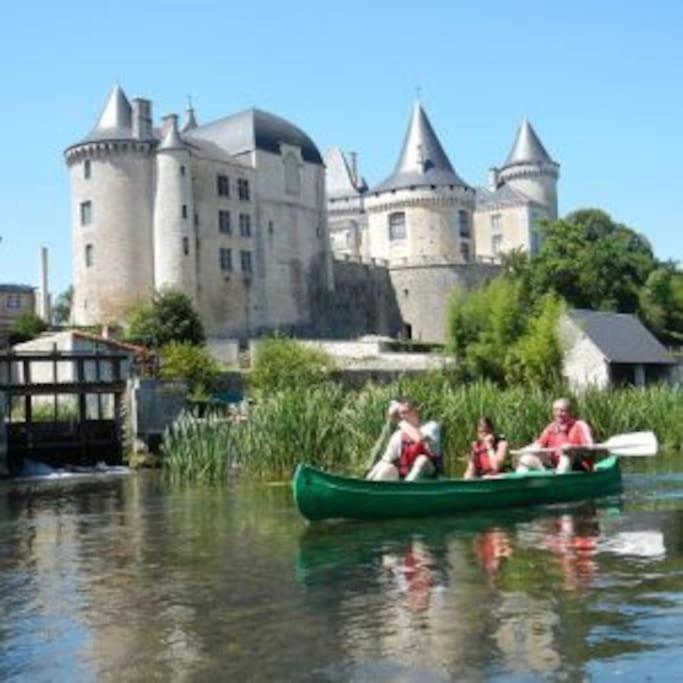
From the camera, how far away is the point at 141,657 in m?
9.03

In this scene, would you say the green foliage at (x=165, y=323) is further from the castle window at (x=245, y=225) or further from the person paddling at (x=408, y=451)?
the person paddling at (x=408, y=451)

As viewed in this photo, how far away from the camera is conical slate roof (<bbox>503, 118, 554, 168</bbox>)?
94062 mm

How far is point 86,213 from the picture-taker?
6028 cm

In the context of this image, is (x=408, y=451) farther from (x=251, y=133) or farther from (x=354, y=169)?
(x=354, y=169)

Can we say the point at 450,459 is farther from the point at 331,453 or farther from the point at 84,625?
the point at 84,625

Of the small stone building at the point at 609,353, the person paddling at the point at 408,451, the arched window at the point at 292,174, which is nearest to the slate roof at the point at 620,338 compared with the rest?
the small stone building at the point at 609,353

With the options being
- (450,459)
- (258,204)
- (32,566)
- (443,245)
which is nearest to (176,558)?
(32,566)

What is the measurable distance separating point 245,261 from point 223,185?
4.30 m

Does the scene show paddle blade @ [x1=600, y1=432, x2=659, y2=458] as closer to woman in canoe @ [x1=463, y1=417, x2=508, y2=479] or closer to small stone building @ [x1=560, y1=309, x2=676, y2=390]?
woman in canoe @ [x1=463, y1=417, x2=508, y2=479]

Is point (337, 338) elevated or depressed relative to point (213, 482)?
elevated

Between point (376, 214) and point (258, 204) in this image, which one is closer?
point (258, 204)

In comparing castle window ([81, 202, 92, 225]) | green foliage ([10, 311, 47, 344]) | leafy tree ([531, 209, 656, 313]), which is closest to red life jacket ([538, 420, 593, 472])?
green foliage ([10, 311, 47, 344])

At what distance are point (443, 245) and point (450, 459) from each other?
49.8 metres

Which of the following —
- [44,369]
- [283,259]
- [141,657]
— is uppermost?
[283,259]
